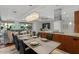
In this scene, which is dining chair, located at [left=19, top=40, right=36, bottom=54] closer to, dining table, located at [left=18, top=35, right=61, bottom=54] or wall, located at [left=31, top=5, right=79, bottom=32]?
dining table, located at [left=18, top=35, right=61, bottom=54]

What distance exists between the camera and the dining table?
8.16ft

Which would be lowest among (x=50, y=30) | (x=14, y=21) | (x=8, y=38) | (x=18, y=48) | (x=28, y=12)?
(x=18, y=48)

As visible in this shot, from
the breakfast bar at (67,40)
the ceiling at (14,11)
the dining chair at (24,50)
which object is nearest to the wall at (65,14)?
the breakfast bar at (67,40)

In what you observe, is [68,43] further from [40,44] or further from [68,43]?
[40,44]

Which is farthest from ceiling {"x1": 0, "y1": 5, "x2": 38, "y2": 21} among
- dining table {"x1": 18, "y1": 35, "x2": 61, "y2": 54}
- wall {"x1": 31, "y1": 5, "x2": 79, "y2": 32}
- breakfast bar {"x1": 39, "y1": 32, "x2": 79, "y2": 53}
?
breakfast bar {"x1": 39, "y1": 32, "x2": 79, "y2": 53}

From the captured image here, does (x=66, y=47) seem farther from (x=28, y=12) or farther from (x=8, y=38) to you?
(x=8, y=38)

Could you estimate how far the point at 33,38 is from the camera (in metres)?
2.70

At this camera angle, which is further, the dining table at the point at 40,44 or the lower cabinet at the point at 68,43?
the lower cabinet at the point at 68,43

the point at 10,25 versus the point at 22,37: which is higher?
the point at 10,25

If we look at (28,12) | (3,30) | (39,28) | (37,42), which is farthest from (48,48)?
(3,30)

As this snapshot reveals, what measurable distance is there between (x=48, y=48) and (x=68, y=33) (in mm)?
546

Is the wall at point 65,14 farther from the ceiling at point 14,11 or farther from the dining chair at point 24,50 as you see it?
the dining chair at point 24,50

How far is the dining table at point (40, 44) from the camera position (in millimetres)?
2486

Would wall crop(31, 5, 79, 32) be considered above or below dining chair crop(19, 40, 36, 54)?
above
